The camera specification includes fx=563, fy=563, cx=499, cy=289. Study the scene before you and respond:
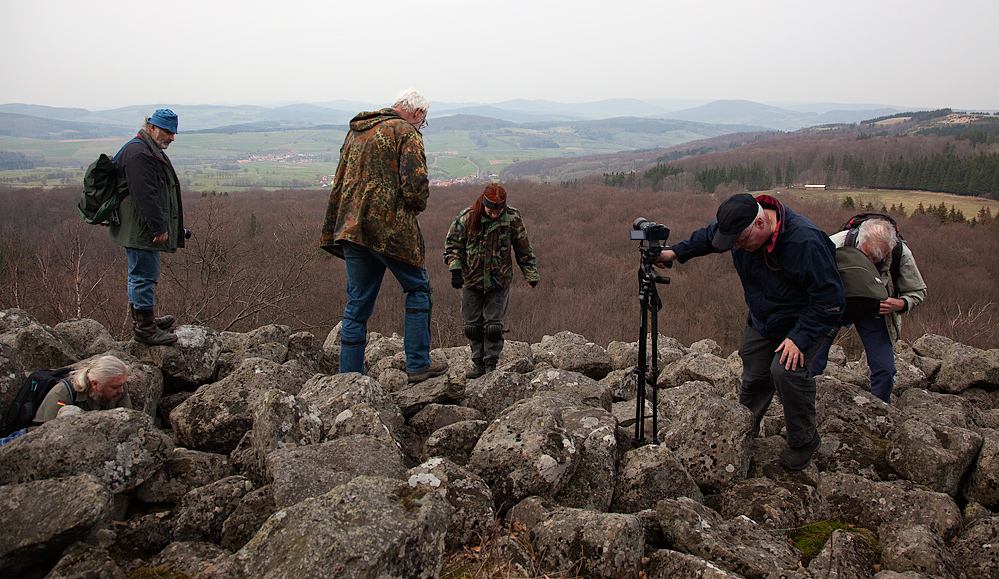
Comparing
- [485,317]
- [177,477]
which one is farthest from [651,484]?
[177,477]

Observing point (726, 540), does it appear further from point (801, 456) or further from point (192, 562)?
point (192, 562)

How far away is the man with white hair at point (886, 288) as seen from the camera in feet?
17.4

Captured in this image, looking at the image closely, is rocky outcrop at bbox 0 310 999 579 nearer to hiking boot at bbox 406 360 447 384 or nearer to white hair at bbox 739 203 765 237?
hiking boot at bbox 406 360 447 384

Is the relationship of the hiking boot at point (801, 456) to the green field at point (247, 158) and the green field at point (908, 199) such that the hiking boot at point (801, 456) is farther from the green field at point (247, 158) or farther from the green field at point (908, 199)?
the green field at point (908, 199)

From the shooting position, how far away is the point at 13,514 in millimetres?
2607

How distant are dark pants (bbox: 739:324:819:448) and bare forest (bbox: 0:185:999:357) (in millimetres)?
11491

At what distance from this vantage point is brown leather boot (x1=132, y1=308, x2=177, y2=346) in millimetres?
5031

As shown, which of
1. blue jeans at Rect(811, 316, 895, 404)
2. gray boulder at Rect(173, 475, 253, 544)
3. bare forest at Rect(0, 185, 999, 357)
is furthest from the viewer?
bare forest at Rect(0, 185, 999, 357)

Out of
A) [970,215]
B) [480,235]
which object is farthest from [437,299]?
[970,215]

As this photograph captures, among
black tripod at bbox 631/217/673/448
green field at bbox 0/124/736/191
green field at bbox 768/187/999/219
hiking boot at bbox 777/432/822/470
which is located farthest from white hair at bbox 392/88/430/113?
green field at bbox 768/187/999/219

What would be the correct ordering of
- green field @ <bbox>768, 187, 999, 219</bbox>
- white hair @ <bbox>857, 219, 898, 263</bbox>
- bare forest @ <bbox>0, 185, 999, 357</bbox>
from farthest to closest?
green field @ <bbox>768, 187, 999, 219</bbox>, bare forest @ <bbox>0, 185, 999, 357</bbox>, white hair @ <bbox>857, 219, 898, 263</bbox>


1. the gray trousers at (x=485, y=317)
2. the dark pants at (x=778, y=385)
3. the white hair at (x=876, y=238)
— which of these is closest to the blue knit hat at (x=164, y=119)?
the gray trousers at (x=485, y=317)

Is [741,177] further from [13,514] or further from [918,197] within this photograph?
[13,514]

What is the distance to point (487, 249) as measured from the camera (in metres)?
5.98
